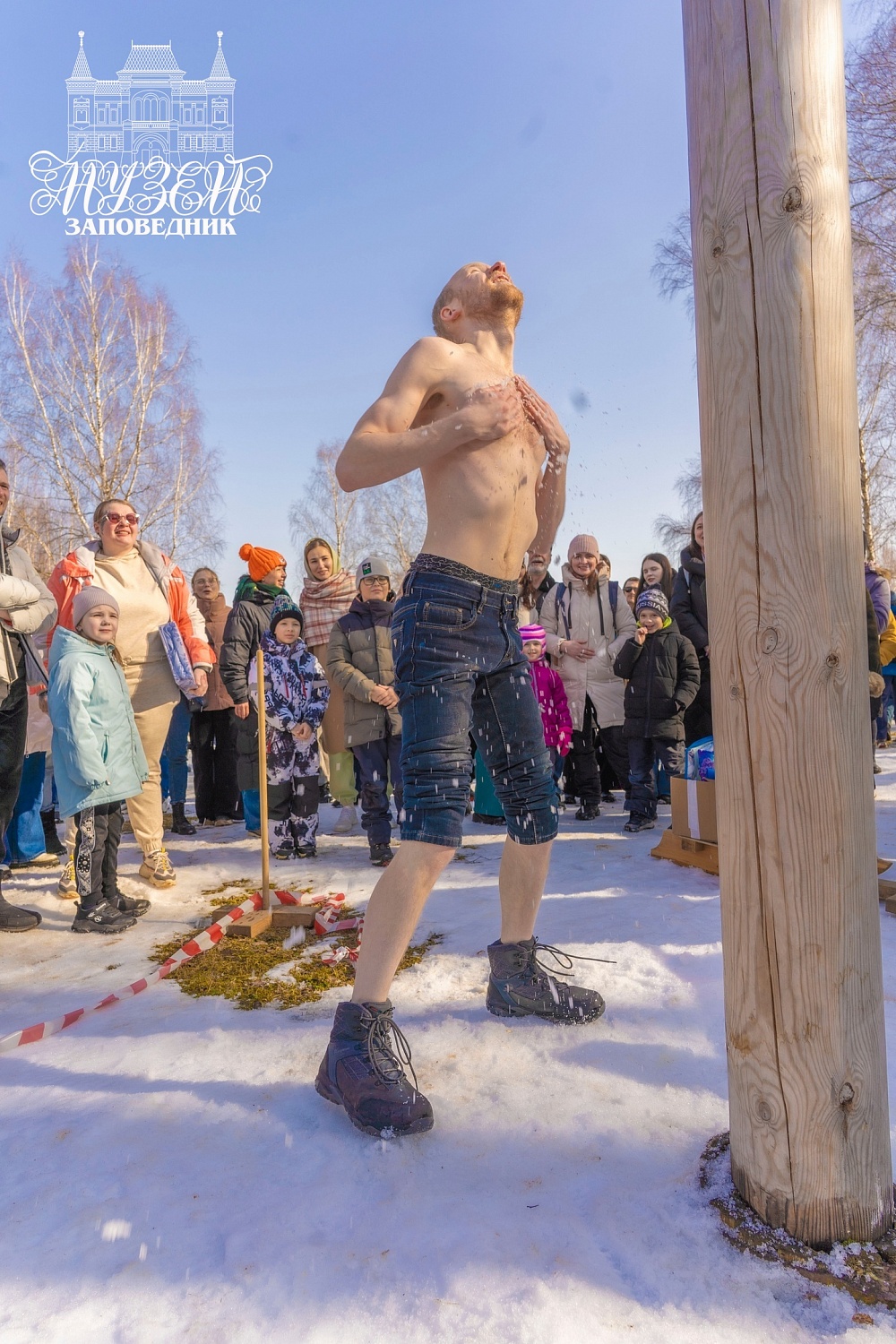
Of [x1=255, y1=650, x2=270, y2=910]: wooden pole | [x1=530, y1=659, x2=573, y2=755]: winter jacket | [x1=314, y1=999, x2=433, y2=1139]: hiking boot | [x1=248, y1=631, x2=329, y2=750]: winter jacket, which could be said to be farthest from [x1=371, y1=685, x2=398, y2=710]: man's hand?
[x1=314, y1=999, x2=433, y2=1139]: hiking boot

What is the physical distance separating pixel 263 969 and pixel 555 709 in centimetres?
372

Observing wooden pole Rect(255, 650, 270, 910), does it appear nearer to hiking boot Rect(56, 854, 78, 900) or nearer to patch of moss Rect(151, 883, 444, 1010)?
patch of moss Rect(151, 883, 444, 1010)

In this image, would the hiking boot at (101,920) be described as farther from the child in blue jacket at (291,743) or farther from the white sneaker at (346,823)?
the white sneaker at (346,823)

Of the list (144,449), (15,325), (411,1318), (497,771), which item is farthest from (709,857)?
(15,325)

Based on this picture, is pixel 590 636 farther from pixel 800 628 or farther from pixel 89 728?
pixel 800 628

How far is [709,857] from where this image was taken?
171 inches

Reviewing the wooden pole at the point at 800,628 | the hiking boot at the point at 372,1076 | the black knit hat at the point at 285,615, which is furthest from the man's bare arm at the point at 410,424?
the black knit hat at the point at 285,615

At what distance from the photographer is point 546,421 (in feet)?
8.32

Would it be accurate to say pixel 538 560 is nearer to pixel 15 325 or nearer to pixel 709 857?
pixel 709 857

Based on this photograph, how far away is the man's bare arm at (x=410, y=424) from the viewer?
2.21 metres

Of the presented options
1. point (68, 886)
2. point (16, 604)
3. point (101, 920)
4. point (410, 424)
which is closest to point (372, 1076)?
point (410, 424)

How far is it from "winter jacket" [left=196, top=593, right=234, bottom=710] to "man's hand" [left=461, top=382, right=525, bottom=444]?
5008 mm

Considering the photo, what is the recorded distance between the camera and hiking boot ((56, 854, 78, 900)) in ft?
15.7

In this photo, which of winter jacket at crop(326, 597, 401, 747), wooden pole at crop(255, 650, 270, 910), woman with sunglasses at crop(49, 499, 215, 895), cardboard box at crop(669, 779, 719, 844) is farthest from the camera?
winter jacket at crop(326, 597, 401, 747)
